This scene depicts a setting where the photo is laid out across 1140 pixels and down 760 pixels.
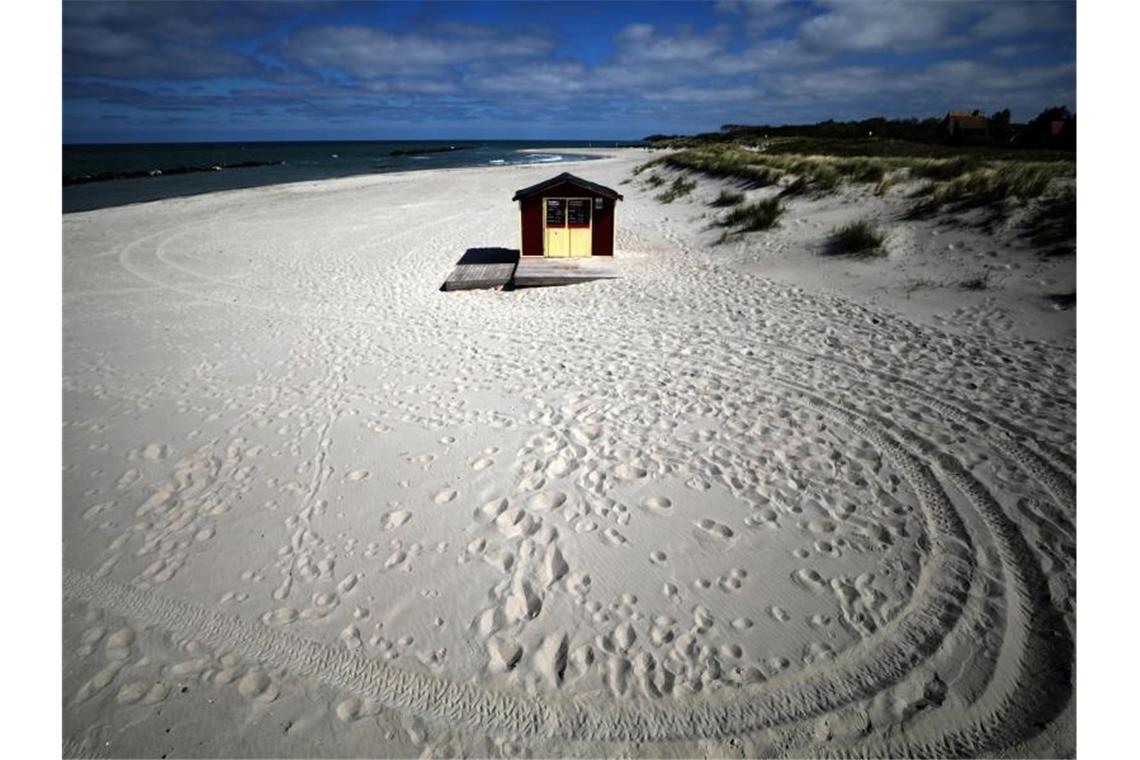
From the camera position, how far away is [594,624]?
3240 mm

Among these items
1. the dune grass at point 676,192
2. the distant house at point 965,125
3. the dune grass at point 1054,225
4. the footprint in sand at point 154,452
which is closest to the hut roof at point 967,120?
the distant house at point 965,125

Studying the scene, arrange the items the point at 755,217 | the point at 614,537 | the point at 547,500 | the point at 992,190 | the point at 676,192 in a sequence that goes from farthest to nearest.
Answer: the point at 676,192
the point at 755,217
the point at 992,190
the point at 547,500
the point at 614,537

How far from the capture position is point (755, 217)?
49.4ft

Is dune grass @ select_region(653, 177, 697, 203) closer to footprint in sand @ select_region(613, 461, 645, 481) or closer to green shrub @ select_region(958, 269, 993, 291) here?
green shrub @ select_region(958, 269, 993, 291)

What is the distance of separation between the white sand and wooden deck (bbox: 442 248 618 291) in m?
2.36

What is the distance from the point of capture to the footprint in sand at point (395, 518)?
411cm

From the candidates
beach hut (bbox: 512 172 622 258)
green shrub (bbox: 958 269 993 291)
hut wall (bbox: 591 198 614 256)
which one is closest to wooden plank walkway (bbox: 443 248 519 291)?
beach hut (bbox: 512 172 622 258)

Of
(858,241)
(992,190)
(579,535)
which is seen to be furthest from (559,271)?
(992,190)

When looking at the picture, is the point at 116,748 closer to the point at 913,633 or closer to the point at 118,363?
the point at 913,633

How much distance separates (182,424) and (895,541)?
23.1 feet

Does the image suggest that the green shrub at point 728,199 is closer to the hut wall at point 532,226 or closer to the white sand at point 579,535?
the hut wall at point 532,226

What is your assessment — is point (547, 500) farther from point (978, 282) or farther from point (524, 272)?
point (978, 282)

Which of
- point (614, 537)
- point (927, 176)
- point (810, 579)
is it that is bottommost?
point (810, 579)

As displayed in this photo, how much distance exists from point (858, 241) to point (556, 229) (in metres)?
7.02
